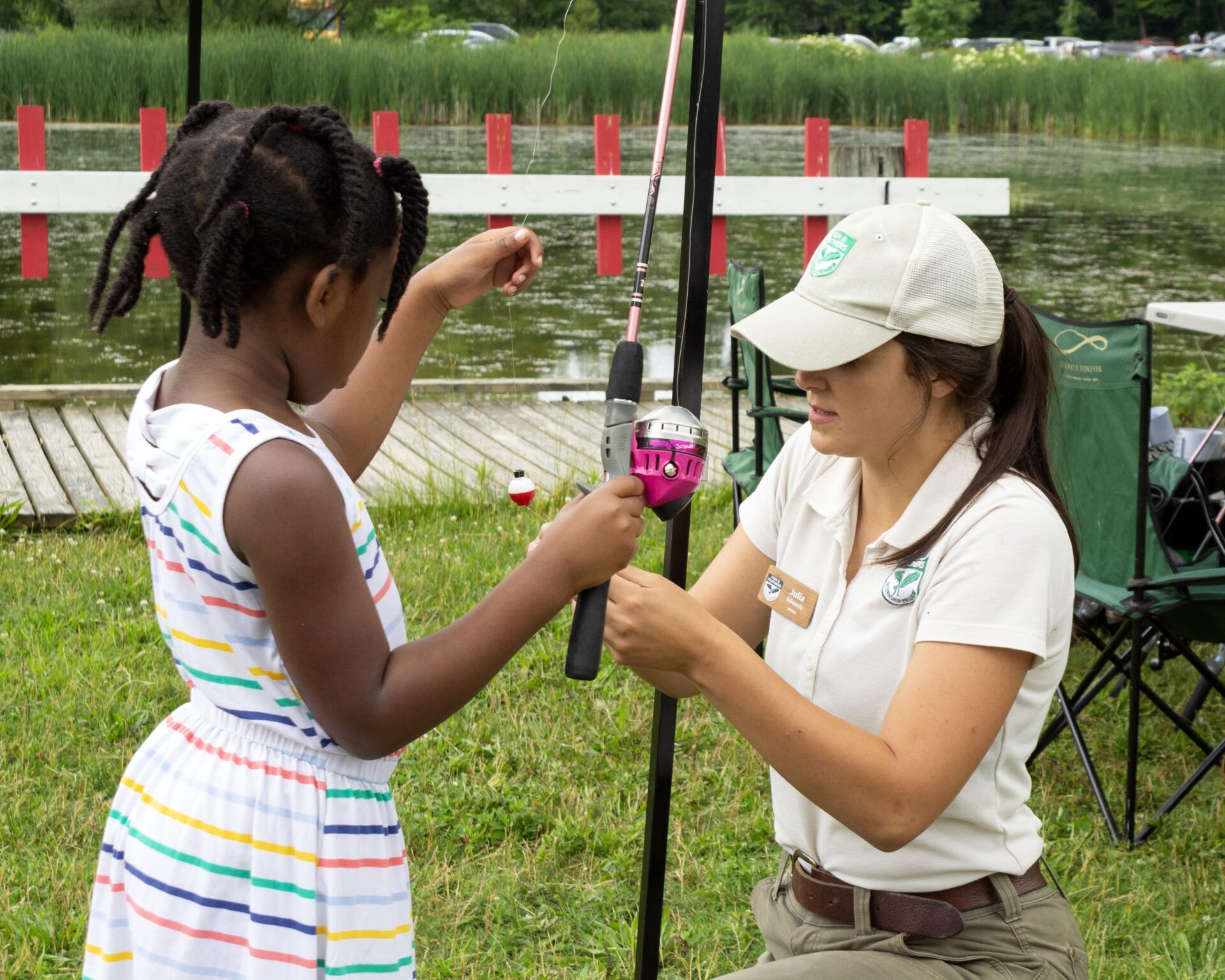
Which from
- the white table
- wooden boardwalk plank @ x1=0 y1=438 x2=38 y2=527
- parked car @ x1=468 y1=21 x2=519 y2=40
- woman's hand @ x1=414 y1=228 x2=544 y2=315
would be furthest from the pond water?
parked car @ x1=468 y1=21 x2=519 y2=40

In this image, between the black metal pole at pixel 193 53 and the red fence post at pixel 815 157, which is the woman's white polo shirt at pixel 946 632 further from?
the red fence post at pixel 815 157

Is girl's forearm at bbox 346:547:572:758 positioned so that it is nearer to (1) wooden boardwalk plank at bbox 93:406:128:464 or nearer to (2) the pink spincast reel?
(2) the pink spincast reel

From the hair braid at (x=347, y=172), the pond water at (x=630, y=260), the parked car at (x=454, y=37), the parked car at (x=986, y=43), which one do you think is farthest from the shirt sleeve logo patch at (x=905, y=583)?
the parked car at (x=986, y=43)

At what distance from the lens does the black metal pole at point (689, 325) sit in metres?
1.53

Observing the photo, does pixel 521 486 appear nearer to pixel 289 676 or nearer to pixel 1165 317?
pixel 289 676

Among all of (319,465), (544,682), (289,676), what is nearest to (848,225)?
(319,465)

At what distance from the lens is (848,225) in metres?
1.56

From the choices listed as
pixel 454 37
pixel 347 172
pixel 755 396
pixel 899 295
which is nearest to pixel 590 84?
pixel 454 37

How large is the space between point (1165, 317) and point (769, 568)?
2.48 meters

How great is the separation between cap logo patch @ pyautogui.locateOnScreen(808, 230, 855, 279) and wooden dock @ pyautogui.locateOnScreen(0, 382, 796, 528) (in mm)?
3188

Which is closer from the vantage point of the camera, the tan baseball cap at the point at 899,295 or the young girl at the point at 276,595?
the young girl at the point at 276,595

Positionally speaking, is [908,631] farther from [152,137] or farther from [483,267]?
[152,137]

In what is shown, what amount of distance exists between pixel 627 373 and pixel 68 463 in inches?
159

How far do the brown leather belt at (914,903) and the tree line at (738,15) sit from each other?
14.0 metres
